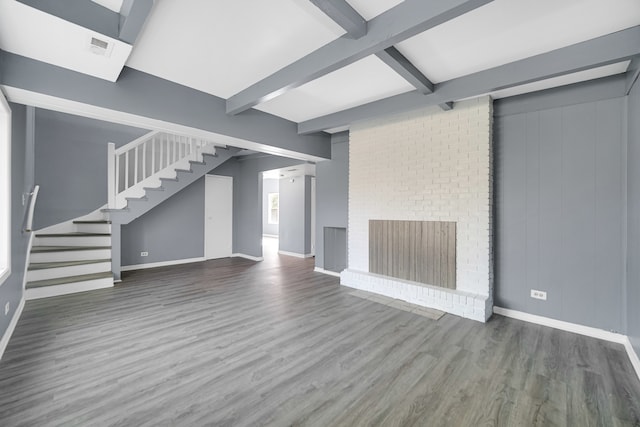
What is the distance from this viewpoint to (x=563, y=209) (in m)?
3.11

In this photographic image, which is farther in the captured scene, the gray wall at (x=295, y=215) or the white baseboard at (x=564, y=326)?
the gray wall at (x=295, y=215)

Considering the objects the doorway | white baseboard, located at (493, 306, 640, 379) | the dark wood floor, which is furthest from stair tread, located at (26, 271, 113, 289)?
white baseboard, located at (493, 306, 640, 379)

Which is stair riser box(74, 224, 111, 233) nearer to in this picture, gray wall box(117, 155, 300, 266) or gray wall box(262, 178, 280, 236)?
gray wall box(117, 155, 300, 266)

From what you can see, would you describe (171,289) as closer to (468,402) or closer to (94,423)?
(94,423)

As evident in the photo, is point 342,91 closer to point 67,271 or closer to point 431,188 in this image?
point 431,188

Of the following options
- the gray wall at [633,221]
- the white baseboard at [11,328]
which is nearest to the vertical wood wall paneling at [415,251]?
the gray wall at [633,221]

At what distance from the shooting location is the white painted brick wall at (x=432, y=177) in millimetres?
3441

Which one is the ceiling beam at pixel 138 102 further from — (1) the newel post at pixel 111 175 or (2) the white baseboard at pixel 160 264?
(2) the white baseboard at pixel 160 264

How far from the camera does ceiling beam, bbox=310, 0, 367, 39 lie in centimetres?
180

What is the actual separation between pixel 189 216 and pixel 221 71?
4.56 meters

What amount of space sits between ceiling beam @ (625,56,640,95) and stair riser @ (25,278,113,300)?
6.86 metres

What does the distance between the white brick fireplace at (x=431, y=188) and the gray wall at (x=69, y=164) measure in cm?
504

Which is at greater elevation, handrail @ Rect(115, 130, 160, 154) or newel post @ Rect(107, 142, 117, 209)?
handrail @ Rect(115, 130, 160, 154)

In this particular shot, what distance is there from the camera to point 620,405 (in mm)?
1894
